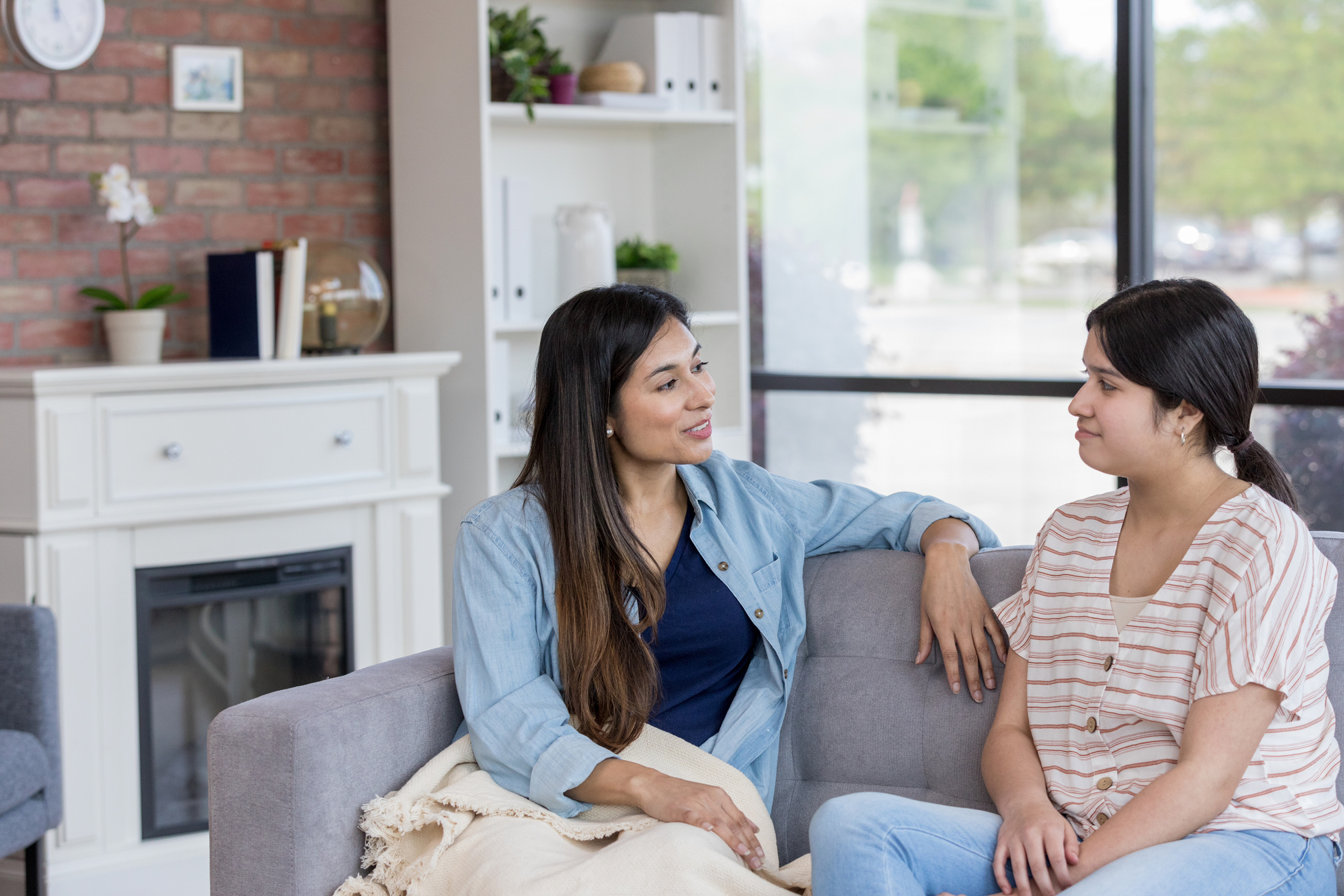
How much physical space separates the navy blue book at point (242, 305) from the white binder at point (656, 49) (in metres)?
1.10

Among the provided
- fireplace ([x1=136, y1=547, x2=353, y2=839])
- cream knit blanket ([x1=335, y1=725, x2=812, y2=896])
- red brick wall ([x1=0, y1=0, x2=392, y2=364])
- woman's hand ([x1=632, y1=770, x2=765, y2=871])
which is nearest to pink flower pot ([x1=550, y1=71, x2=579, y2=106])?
red brick wall ([x1=0, y1=0, x2=392, y2=364])

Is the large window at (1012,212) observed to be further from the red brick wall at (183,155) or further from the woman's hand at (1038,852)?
the woman's hand at (1038,852)

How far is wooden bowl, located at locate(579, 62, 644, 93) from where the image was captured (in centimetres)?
340

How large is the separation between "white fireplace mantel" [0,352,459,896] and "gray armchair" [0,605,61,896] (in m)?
0.23

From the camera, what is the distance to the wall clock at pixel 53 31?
289 cm

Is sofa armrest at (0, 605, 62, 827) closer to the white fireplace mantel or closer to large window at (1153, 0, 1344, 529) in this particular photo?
the white fireplace mantel

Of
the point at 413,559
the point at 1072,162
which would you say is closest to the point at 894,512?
the point at 413,559

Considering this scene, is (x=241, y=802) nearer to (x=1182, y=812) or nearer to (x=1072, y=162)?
(x=1182, y=812)

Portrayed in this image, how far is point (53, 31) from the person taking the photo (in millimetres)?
2959

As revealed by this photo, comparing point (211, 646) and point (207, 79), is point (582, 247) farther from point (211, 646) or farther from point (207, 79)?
point (211, 646)

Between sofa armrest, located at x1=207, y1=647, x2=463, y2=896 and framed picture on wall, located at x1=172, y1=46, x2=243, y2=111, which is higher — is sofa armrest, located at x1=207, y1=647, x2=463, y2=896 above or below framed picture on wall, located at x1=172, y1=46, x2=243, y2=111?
below

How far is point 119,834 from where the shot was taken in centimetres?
280

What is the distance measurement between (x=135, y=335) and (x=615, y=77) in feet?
4.31

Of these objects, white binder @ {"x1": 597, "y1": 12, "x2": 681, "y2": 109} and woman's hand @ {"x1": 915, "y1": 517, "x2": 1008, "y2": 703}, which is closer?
woman's hand @ {"x1": 915, "y1": 517, "x2": 1008, "y2": 703}
